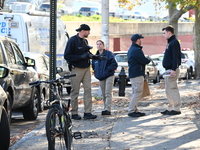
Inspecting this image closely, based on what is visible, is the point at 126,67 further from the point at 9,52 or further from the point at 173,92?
the point at 9,52

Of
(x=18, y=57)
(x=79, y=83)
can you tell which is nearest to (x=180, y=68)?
(x=18, y=57)

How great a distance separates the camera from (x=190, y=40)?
56.6 m

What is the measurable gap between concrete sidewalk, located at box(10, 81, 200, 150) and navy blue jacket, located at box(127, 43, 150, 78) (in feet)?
2.96

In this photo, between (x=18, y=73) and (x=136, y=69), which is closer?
(x=18, y=73)

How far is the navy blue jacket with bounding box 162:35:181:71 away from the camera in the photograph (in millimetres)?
11048

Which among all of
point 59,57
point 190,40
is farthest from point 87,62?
point 190,40

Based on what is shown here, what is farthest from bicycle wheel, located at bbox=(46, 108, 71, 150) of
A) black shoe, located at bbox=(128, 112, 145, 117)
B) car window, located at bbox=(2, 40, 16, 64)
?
black shoe, located at bbox=(128, 112, 145, 117)

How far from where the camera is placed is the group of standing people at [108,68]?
35.4 feet

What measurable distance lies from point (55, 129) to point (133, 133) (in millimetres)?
2604

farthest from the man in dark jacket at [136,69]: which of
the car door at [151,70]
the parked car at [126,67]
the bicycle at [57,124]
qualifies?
the car door at [151,70]

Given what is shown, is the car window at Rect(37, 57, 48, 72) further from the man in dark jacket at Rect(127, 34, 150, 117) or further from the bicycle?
the bicycle

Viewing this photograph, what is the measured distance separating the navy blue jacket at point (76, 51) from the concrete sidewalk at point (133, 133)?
44.3 inches


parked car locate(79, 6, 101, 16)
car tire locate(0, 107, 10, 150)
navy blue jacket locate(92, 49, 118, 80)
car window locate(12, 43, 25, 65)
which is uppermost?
parked car locate(79, 6, 101, 16)

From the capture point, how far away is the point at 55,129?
22.2ft
